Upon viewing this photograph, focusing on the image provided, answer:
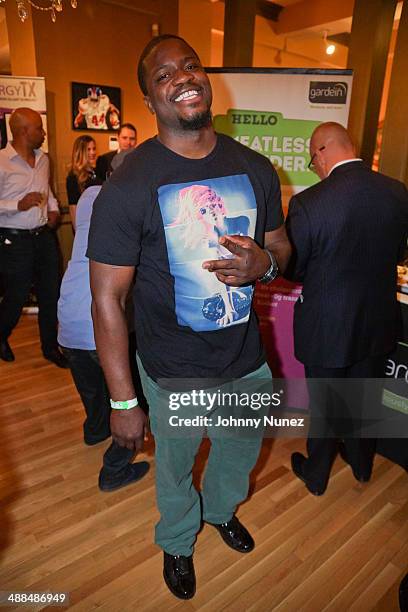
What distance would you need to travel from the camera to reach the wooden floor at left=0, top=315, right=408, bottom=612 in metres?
1.51

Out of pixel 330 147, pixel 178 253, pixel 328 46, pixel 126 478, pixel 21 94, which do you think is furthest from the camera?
pixel 328 46

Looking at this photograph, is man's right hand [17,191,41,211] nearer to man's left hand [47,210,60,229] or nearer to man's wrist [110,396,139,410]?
man's left hand [47,210,60,229]

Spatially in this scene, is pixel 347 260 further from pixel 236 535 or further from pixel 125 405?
pixel 236 535

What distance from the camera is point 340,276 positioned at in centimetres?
174

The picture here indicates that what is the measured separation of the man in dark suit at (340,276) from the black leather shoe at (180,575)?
72cm

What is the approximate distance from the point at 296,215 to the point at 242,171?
499 mm

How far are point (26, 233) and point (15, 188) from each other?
Answer: 323mm

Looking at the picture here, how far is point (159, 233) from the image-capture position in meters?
1.20

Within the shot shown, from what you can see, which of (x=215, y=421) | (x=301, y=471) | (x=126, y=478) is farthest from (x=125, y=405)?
(x=301, y=471)

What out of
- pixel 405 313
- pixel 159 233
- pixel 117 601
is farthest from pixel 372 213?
pixel 117 601

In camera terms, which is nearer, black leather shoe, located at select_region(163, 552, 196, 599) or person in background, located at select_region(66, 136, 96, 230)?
black leather shoe, located at select_region(163, 552, 196, 599)

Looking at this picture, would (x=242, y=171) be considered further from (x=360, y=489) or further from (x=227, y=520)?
(x=360, y=489)

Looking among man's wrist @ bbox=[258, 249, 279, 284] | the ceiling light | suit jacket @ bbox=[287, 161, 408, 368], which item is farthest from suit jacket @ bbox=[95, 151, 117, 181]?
the ceiling light

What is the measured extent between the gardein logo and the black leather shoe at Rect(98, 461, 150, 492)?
89.4 inches
